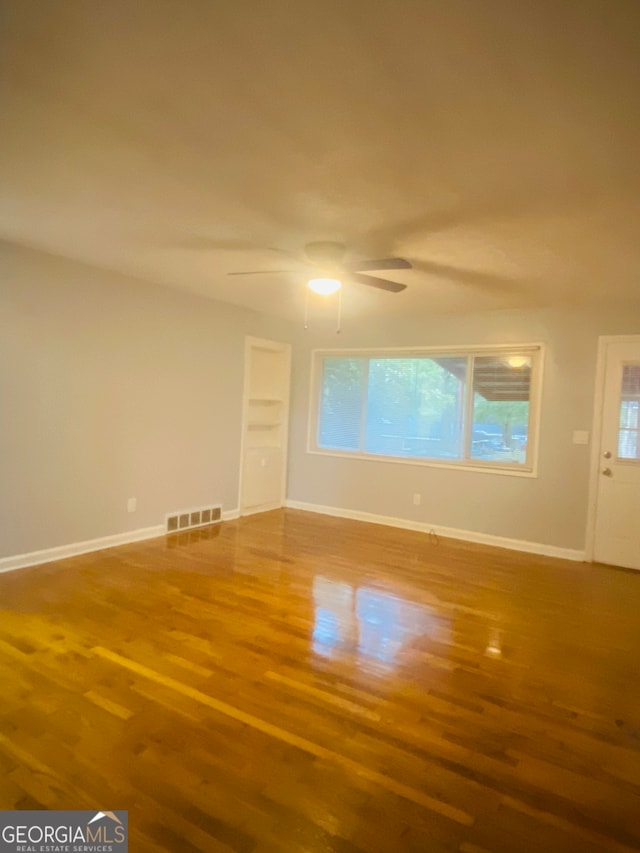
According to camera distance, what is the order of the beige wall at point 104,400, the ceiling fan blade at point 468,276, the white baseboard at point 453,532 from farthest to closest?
1. the white baseboard at point 453,532
2. the beige wall at point 104,400
3. the ceiling fan blade at point 468,276

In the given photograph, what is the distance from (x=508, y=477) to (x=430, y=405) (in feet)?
3.74

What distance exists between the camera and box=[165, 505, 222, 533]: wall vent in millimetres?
5188

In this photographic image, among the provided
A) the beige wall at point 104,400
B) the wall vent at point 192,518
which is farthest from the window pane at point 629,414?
the wall vent at point 192,518

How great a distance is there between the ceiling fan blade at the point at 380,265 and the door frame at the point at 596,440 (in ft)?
8.64

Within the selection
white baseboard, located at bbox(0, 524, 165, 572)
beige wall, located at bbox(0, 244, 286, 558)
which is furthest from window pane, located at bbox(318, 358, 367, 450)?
white baseboard, located at bbox(0, 524, 165, 572)

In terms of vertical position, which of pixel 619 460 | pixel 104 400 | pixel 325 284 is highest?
pixel 325 284

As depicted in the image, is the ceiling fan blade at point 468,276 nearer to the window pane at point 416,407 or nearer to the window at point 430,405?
the window at point 430,405

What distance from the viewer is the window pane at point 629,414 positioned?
4.63 meters

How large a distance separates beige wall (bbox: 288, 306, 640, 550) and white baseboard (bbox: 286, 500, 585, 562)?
46 mm

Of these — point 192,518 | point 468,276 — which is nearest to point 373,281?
point 468,276

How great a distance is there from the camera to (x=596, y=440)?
15.8ft

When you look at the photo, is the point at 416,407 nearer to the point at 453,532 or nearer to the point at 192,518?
the point at 453,532

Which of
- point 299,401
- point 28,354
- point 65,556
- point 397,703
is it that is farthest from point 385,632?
point 299,401

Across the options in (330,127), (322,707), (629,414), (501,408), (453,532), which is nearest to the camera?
(330,127)
